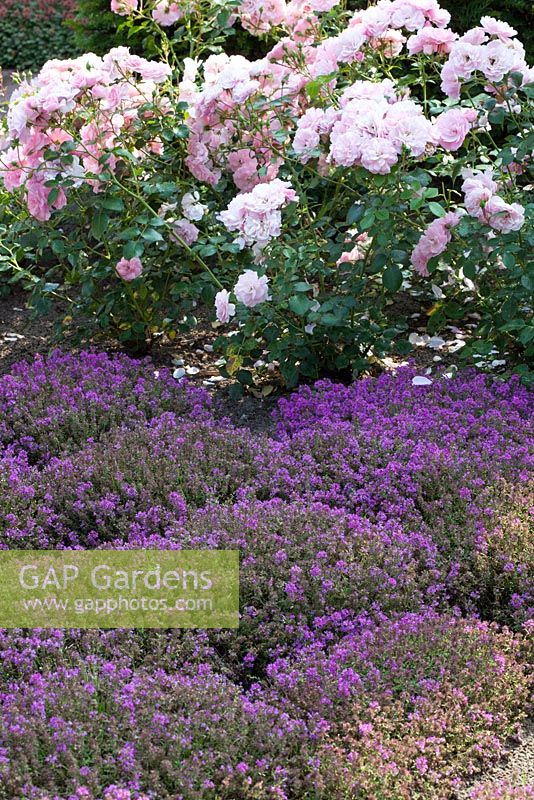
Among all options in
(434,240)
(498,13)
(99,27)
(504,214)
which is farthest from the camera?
(99,27)

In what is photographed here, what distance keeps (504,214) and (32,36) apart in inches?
423

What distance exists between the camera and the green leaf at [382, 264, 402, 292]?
3695mm

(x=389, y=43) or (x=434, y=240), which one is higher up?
(x=389, y=43)

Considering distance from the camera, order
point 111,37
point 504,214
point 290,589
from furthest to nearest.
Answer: point 111,37 < point 504,214 < point 290,589

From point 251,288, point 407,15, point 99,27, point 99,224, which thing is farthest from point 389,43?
point 99,27

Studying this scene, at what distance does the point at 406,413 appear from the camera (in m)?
3.48

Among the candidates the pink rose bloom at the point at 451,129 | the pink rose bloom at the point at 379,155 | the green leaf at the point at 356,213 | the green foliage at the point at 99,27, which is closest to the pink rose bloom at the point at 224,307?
the green leaf at the point at 356,213

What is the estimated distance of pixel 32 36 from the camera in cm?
1273

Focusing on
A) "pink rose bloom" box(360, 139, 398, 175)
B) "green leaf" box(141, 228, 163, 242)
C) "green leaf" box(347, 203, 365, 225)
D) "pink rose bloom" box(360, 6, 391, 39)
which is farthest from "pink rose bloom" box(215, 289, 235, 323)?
"pink rose bloom" box(360, 6, 391, 39)

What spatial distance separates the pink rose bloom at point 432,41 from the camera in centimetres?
371

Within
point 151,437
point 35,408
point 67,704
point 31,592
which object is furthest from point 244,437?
point 67,704

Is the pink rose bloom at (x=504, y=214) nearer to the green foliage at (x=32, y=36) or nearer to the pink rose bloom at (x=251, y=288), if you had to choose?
the pink rose bloom at (x=251, y=288)

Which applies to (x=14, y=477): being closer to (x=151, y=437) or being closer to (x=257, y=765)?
(x=151, y=437)

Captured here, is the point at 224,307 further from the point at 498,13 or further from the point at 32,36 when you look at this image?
the point at 32,36
